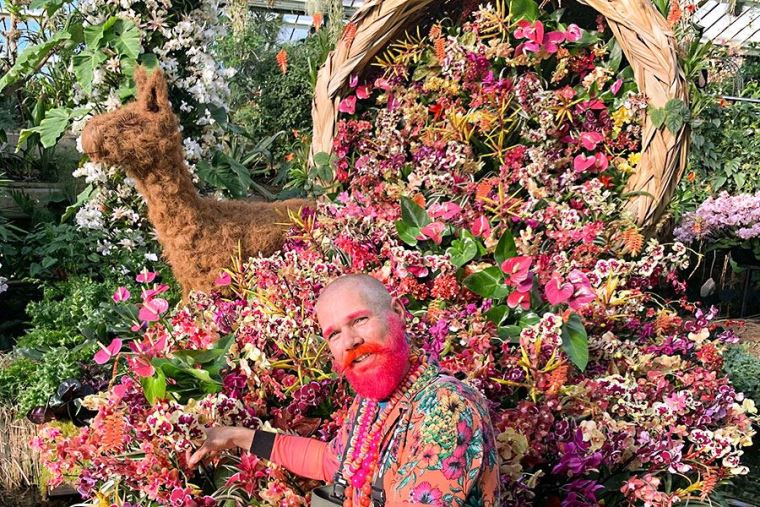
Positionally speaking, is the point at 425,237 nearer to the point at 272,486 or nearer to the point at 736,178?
the point at 272,486

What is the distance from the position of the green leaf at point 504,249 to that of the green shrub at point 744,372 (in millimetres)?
1335

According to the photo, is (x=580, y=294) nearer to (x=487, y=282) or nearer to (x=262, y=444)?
(x=487, y=282)

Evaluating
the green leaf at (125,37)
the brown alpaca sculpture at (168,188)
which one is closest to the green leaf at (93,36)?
the green leaf at (125,37)

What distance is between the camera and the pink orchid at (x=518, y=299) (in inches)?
68.4

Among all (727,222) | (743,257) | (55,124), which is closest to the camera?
(55,124)

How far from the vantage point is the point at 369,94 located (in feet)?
8.44

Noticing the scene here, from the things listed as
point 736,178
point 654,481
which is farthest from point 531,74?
point 736,178

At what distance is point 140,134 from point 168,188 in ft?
0.62

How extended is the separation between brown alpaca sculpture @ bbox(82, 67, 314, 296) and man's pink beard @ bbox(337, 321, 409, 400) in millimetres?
1184

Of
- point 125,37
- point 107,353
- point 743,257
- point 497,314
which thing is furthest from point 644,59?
point 743,257

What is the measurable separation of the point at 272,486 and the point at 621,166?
1.64 m

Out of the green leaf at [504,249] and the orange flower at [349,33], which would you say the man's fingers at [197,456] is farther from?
the orange flower at [349,33]

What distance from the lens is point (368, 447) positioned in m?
A: 1.17

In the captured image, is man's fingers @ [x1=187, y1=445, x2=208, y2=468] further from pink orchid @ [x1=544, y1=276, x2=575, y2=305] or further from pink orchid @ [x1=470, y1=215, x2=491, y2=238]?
pink orchid @ [x1=470, y1=215, x2=491, y2=238]
